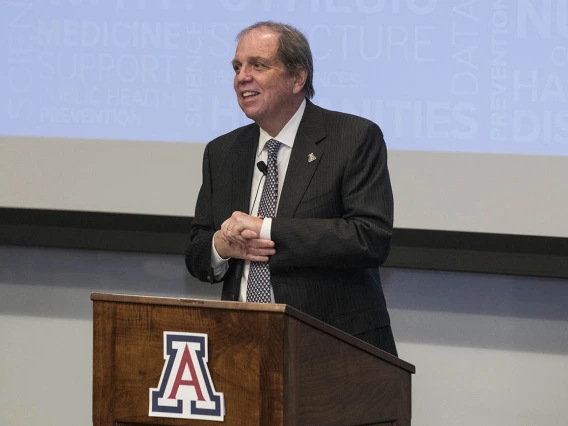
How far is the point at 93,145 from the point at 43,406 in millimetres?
1242

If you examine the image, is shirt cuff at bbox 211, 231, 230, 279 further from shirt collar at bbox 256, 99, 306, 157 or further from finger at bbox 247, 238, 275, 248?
shirt collar at bbox 256, 99, 306, 157

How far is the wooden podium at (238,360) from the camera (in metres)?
1.73

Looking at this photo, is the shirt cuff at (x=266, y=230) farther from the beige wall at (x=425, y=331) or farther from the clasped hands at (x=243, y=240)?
the beige wall at (x=425, y=331)

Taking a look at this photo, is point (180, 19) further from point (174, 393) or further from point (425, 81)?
point (174, 393)

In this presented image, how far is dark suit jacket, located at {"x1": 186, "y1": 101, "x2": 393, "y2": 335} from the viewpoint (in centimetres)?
226

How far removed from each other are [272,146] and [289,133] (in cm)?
6

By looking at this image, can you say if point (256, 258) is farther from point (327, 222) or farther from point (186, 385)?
point (186, 385)

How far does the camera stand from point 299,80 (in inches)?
98.0

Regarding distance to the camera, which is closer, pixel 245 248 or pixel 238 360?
pixel 238 360

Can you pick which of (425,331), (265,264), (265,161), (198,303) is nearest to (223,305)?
(198,303)

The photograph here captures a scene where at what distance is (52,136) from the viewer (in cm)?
371

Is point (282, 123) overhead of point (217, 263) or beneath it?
overhead

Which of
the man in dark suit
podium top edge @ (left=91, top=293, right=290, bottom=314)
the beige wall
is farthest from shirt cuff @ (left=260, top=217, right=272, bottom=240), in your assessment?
the beige wall

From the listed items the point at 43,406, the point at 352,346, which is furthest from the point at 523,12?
the point at 43,406
